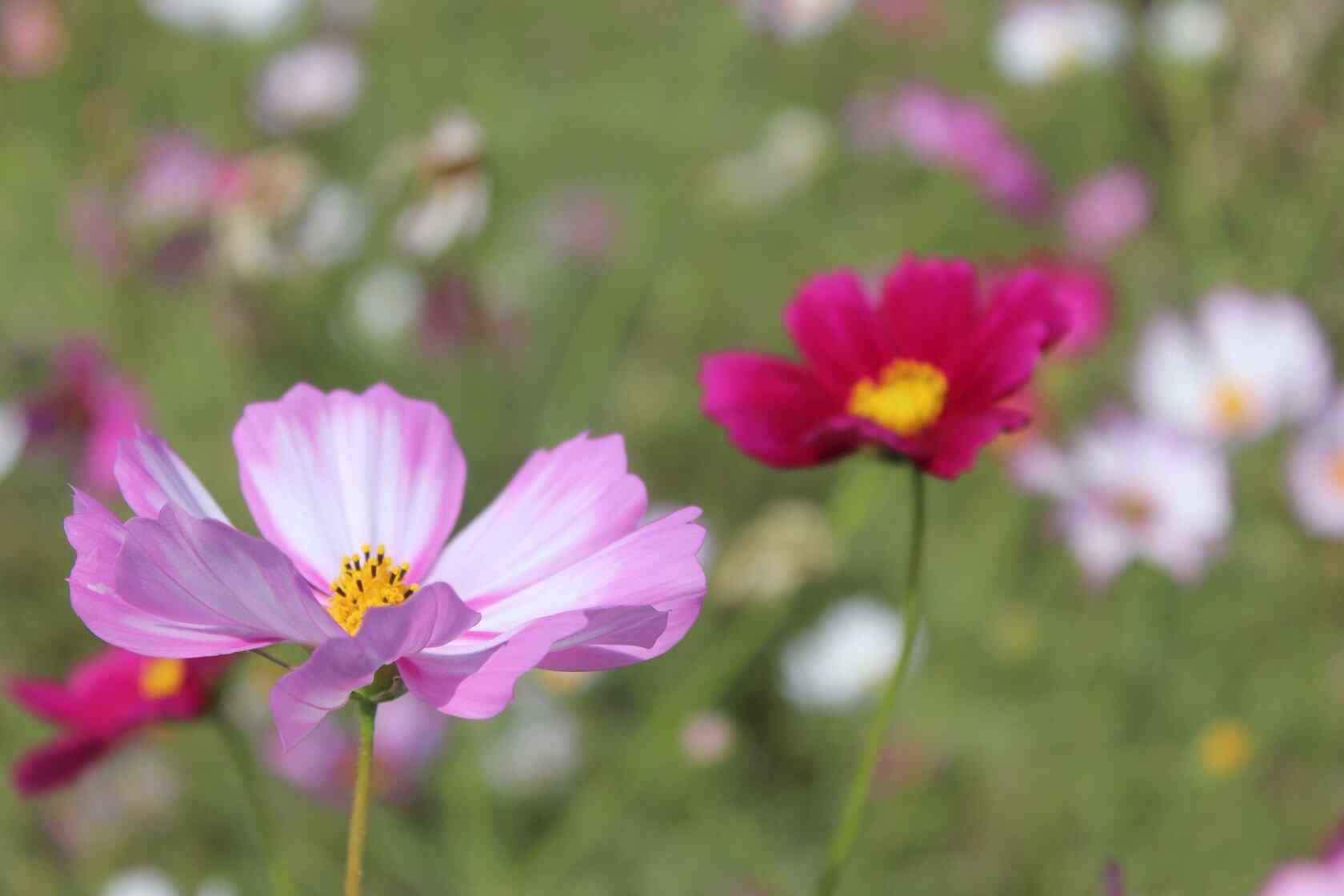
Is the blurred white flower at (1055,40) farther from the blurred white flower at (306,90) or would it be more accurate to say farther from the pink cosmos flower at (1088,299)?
the blurred white flower at (306,90)

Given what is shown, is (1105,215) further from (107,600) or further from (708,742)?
(107,600)

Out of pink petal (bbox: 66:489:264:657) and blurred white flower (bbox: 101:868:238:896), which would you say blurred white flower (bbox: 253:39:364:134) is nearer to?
blurred white flower (bbox: 101:868:238:896)

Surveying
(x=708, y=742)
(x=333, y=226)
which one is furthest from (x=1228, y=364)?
(x=333, y=226)

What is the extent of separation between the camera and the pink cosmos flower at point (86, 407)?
1015mm

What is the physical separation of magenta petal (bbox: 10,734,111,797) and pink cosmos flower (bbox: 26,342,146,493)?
439mm

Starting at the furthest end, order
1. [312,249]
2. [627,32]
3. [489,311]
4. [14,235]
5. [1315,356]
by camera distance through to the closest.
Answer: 1. [627,32]
2. [14,235]
3. [489,311]
4. [312,249]
5. [1315,356]

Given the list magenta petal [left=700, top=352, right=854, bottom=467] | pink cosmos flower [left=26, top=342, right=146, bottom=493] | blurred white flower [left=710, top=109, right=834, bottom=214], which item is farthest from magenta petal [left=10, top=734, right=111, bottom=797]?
blurred white flower [left=710, top=109, right=834, bottom=214]

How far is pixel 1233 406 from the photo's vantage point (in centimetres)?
130

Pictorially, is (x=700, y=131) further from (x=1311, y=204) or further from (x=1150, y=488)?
(x=1311, y=204)

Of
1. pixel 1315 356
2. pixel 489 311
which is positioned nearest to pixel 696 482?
pixel 489 311

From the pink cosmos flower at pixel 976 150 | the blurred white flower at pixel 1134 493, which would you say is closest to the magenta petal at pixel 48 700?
the blurred white flower at pixel 1134 493

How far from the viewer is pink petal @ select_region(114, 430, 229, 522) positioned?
42cm

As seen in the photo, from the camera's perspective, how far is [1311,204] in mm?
1702

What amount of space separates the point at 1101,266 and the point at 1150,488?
0.62m
